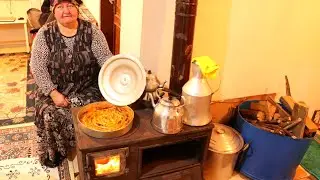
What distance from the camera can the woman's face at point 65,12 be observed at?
6.04 ft

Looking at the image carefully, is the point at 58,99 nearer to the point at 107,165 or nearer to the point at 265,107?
the point at 107,165

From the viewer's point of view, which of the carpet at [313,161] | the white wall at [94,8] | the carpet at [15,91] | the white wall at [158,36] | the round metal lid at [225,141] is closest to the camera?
the white wall at [158,36]

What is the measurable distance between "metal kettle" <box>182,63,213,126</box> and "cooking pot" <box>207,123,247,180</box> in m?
0.30

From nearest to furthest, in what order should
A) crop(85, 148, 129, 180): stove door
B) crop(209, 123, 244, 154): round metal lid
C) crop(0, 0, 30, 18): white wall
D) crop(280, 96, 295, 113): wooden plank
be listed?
crop(85, 148, 129, 180): stove door, crop(209, 123, 244, 154): round metal lid, crop(280, 96, 295, 113): wooden plank, crop(0, 0, 30, 18): white wall

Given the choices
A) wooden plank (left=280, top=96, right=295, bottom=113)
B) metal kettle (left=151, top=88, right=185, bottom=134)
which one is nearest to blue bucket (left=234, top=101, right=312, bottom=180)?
wooden plank (left=280, top=96, right=295, bottom=113)

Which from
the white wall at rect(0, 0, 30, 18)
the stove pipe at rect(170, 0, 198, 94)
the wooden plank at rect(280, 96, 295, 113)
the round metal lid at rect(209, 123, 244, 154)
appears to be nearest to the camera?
the stove pipe at rect(170, 0, 198, 94)

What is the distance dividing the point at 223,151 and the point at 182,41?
0.70m

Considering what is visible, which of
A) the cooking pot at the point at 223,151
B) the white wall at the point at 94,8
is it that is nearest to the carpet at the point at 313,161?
the cooking pot at the point at 223,151

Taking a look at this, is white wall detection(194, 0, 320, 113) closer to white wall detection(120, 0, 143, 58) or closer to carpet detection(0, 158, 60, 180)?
white wall detection(120, 0, 143, 58)

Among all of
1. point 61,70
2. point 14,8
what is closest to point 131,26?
point 61,70

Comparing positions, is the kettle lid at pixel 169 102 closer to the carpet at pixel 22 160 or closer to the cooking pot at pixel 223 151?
the cooking pot at pixel 223 151

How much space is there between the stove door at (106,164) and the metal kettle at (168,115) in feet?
0.69

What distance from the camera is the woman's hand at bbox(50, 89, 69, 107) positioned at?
186 cm

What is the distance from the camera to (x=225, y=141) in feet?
5.94
